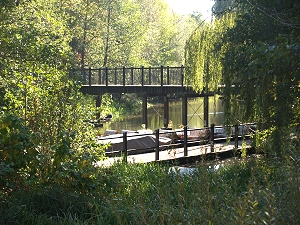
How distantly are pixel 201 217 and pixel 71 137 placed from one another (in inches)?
174

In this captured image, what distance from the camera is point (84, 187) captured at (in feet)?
26.0

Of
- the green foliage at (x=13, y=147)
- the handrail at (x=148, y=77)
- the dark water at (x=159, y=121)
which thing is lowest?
the dark water at (x=159, y=121)

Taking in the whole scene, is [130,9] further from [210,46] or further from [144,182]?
[144,182]

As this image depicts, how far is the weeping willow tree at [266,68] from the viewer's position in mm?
8070

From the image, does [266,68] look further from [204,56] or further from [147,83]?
[147,83]

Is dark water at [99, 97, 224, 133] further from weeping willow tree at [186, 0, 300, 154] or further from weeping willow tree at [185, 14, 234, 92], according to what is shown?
weeping willow tree at [186, 0, 300, 154]

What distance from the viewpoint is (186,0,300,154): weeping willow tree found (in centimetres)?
807

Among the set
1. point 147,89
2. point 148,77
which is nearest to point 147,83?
point 148,77

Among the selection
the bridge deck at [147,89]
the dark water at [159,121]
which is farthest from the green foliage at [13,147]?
the dark water at [159,121]

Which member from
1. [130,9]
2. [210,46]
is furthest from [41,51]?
[130,9]

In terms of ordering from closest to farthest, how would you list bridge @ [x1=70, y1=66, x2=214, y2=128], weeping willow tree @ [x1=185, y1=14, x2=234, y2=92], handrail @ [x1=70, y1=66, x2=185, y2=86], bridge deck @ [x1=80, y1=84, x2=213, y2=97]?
1. weeping willow tree @ [x1=185, y1=14, x2=234, y2=92]
2. bridge deck @ [x1=80, y1=84, x2=213, y2=97]
3. bridge @ [x1=70, y1=66, x2=214, y2=128]
4. handrail @ [x1=70, y1=66, x2=185, y2=86]

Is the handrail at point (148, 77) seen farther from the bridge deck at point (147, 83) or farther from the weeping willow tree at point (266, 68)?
the weeping willow tree at point (266, 68)

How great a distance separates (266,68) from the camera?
831 cm

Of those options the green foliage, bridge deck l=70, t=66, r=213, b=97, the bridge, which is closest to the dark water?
the bridge
